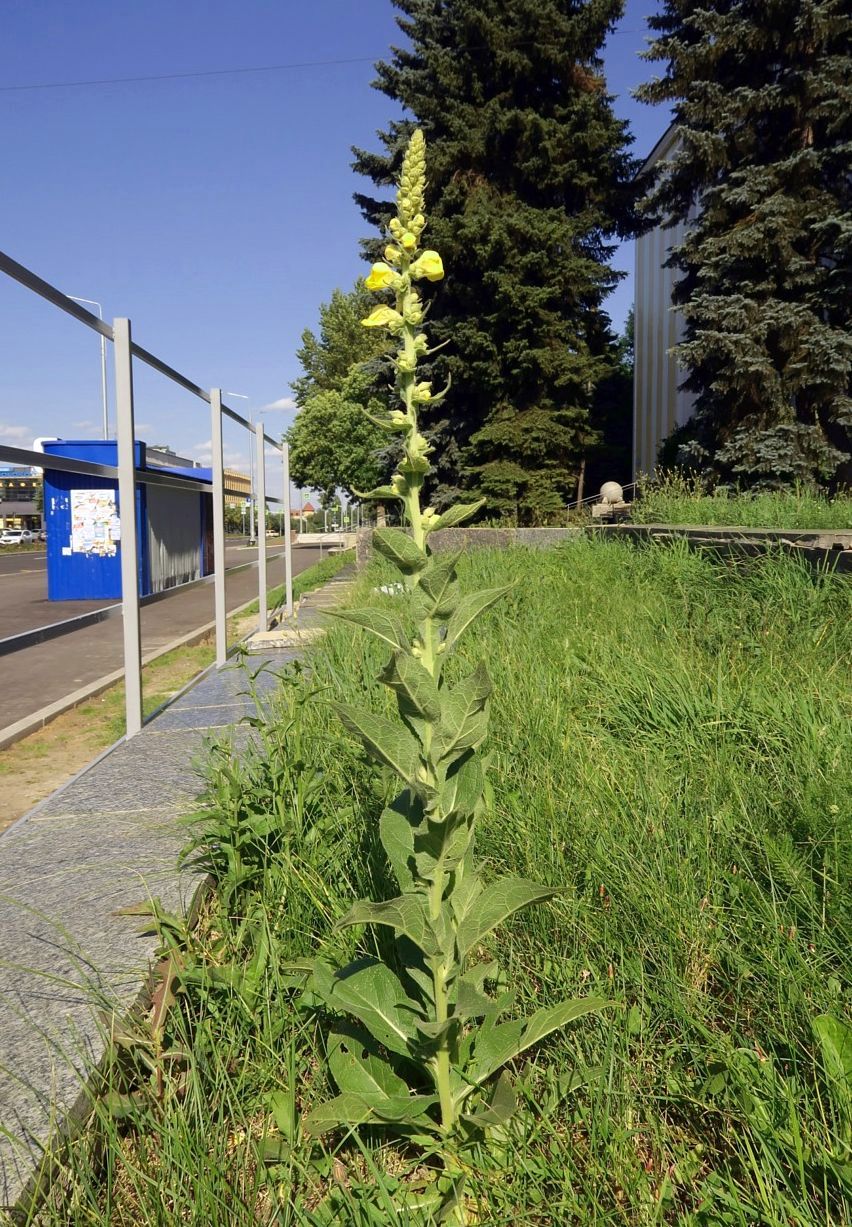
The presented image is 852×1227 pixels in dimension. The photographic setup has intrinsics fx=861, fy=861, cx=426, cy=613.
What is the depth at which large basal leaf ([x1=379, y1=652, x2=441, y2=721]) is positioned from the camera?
4.19 ft

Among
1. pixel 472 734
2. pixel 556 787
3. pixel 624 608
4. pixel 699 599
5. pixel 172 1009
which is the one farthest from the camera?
pixel 699 599

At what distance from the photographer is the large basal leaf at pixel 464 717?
1.34 metres

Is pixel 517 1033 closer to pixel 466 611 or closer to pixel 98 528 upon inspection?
pixel 466 611

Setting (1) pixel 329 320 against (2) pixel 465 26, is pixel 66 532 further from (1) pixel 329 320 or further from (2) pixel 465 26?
(1) pixel 329 320

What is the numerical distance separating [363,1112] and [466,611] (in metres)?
0.85

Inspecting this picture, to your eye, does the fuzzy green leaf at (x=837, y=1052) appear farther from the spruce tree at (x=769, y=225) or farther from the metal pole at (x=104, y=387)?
the spruce tree at (x=769, y=225)

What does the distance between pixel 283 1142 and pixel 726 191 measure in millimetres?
14599

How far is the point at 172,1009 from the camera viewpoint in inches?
70.0

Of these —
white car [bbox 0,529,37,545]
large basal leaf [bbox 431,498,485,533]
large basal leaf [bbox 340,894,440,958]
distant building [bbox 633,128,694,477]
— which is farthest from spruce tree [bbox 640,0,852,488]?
large basal leaf [bbox 340,894,440,958]

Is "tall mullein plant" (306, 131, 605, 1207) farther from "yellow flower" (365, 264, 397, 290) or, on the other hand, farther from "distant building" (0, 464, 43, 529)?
"distant building" (0, 464, 43, 529)

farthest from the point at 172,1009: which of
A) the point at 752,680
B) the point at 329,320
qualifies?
the point at 329,320

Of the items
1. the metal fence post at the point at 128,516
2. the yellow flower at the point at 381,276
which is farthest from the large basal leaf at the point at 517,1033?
the metal fence post at the point at 128,516

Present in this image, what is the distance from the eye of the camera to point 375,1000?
152 centimetres

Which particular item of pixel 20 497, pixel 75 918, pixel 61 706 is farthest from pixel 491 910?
pixel 61 706
